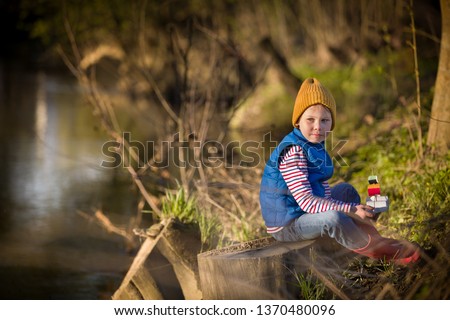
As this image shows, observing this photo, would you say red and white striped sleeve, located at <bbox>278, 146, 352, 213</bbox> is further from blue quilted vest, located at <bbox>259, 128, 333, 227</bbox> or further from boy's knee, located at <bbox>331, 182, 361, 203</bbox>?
boy's knee, located at <bbox>331, 182, 361, 203</bbox>

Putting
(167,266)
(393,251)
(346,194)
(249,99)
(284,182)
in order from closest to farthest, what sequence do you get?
(284,182), (393,251), (346,194), (167,266), (249,99)

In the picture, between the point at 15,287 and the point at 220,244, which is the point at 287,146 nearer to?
the point at 220,244

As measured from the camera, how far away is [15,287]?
786 cm

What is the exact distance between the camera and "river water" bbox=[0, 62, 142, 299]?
816cm

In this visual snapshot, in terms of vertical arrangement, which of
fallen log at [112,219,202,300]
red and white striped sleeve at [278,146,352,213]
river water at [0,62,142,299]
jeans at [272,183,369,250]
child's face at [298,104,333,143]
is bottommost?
river water at [0,62,142,299]

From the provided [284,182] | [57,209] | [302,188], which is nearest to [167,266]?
[284,182]

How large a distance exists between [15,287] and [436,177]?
13.0 ft

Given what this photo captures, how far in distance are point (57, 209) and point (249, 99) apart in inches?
332

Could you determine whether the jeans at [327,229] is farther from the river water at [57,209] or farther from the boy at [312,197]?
the river water at [57,209]

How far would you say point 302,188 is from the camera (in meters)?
5.48

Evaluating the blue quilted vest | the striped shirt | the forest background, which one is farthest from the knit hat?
the forest background

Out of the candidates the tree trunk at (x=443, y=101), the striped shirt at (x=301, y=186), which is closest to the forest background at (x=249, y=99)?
the tree trunk at (x=443, y=101)

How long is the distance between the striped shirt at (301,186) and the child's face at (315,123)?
0.53 feet

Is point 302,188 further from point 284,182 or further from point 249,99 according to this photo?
point 249,99
